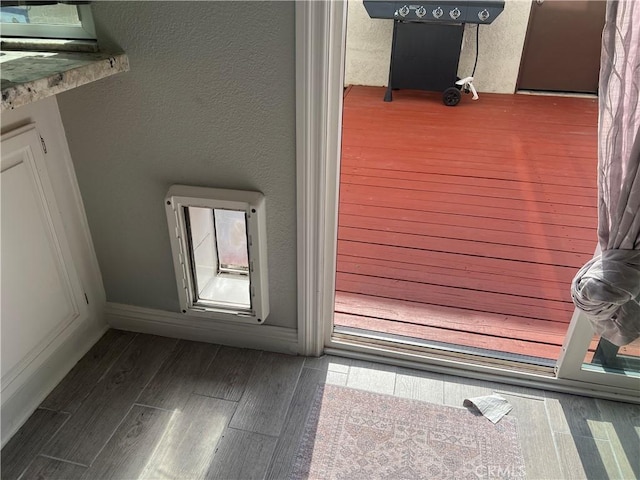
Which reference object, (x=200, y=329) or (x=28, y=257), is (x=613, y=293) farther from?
(x=28, y=257)

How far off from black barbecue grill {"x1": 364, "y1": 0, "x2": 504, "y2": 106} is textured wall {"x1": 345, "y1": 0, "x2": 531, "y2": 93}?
294 mm

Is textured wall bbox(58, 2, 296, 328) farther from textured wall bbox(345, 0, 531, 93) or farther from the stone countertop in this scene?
textured wall bbox(345, 0, 531, 93)

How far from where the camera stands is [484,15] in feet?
13.4

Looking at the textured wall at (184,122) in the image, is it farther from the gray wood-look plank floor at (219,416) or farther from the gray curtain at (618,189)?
the gray curtain at (618,189)

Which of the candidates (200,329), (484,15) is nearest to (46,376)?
(200,329)

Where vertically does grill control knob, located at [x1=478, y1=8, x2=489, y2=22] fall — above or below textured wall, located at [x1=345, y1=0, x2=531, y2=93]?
above

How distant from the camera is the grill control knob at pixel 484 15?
4.06 m

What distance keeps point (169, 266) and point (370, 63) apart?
11.5 ft

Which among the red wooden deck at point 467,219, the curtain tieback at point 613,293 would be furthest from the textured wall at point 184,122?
the curtain tieback at point 613,293

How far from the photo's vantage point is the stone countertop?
1.15 metres

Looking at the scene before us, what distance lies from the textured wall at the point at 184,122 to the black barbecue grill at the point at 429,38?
3139 mm

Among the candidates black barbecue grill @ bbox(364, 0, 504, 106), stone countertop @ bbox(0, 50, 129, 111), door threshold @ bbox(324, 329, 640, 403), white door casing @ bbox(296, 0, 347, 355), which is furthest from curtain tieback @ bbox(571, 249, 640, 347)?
black barbecue grill @ bbox(364, 0, 504, 106)

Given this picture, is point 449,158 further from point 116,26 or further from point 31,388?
point 31,388

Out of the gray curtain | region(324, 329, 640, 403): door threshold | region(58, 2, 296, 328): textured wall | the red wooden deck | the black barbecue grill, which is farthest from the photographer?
the black barbecue grill
